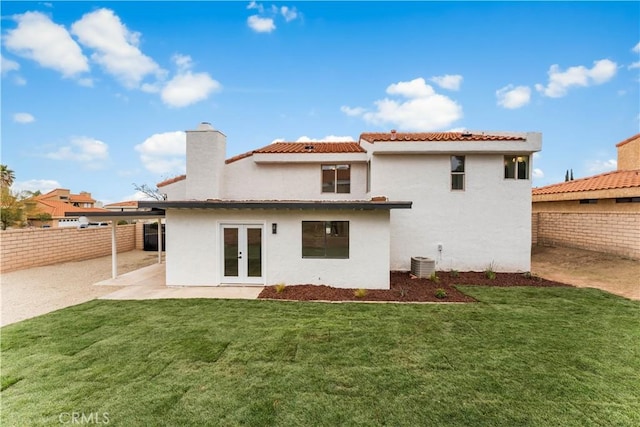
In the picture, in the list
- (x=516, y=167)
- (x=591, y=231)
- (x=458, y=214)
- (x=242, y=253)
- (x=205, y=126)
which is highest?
(x=205, y=126)

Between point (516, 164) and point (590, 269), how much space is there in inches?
228

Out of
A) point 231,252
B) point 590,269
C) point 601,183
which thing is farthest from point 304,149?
point 601,183

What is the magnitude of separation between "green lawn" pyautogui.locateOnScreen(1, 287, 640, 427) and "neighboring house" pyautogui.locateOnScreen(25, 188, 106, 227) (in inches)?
289

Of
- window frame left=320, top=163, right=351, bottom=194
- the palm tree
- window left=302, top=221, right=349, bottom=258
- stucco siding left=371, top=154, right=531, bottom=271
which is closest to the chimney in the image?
window frame left=320, top=163, right=351, bottom=194

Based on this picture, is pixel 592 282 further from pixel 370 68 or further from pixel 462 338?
pixel 370 68

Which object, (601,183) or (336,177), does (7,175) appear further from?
(601,183)

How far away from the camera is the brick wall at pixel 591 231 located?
479 inches

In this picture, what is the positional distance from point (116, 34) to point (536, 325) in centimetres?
2179

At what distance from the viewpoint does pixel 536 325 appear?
21.8 ft

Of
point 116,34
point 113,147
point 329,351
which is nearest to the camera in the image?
point 329,351

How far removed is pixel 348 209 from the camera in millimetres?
9430

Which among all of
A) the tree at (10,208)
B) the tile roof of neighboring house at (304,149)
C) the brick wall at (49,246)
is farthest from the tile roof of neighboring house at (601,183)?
the tree at (10,208)

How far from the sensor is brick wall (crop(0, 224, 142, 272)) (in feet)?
40.1

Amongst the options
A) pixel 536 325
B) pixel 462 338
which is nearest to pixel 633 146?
pixel 536 325
